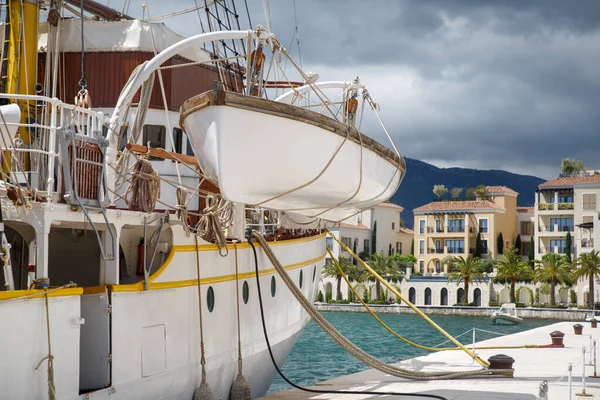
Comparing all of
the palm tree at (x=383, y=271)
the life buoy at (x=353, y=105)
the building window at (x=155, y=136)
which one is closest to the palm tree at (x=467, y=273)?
the palm tree at (x=383, y=271)

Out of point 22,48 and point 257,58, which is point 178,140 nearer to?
point 22,48

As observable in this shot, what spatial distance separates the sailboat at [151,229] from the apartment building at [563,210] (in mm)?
68051

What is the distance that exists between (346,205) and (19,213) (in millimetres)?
4854

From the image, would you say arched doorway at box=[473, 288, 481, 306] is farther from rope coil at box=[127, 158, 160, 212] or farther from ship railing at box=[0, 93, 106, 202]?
ship railing at box=[0, 93, 106, 202]

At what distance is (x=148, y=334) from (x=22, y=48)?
20.7ft

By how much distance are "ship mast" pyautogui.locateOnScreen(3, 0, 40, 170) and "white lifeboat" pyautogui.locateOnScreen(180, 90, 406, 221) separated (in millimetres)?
4700

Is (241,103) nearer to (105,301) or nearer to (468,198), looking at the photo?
(105,301)

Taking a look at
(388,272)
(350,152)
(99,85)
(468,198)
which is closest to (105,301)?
(350,152)

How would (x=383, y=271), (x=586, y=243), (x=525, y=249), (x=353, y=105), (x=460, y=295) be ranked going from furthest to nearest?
(x=525, y=249) → (x=383, y=271) → (x=460, y=295) → (x=586, y=243) → (x=353, y=105)

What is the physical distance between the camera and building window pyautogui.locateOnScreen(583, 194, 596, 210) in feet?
257

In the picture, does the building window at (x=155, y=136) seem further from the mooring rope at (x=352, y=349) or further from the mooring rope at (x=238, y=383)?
the mooring rope at (x=238, y=383)

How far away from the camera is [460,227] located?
88125 mm

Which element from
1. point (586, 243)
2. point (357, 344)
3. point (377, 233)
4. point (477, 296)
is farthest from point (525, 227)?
point (357, 344)

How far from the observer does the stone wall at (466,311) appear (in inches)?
2502
